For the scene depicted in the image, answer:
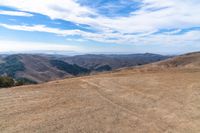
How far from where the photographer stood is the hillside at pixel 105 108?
1608 centimetres

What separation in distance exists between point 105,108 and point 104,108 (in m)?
0.07

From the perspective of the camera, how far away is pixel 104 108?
66.6 ft

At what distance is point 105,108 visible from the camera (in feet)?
66.6

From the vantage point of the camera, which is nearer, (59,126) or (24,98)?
(59,126)

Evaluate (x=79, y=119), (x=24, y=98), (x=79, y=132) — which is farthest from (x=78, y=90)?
(x=79, y=132)

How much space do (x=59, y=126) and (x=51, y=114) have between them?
255cm

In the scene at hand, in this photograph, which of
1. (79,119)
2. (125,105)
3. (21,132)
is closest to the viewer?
(21,132)

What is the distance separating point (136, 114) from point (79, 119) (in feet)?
13.1

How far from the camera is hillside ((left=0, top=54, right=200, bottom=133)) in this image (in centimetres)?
1608

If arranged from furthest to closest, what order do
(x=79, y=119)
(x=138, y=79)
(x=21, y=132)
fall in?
(x=138, y=79), (x=79, y=119), (x=21, y=132)

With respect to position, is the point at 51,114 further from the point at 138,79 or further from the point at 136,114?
the point at 138,79

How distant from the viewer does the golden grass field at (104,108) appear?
16.0 m

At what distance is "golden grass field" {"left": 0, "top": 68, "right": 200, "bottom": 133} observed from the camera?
16.0 m

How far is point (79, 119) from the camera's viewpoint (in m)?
17.4
